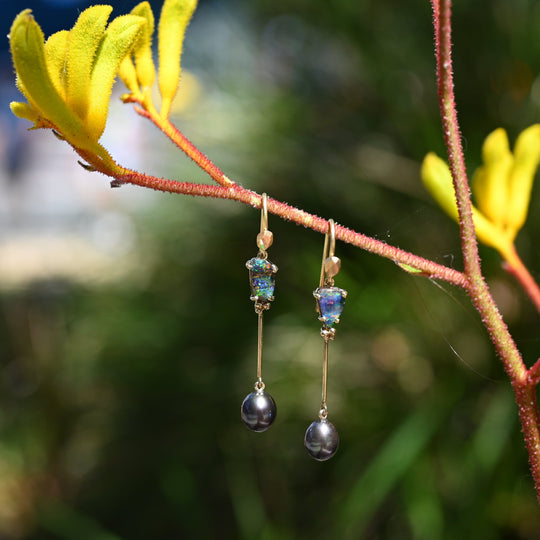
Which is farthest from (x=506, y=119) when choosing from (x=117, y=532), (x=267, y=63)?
(x=117, y=532)

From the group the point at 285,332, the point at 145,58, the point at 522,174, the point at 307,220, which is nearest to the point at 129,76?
the point at 145,58

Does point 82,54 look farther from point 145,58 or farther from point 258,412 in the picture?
point 258,412

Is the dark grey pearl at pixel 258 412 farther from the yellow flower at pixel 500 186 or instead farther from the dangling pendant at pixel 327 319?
the yellow flower at pixel 500 186

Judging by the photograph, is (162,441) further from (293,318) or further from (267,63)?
(267,63)

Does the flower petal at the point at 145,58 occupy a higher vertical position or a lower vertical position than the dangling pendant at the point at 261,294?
higher

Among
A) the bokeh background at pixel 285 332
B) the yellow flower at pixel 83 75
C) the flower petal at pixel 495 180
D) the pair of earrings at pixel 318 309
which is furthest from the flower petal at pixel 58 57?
the bokeh background at pixel 285 332

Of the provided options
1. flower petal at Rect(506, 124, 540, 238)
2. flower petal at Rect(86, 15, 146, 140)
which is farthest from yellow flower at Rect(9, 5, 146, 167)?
flower petal at Rect(506, 124, 540, 238)
